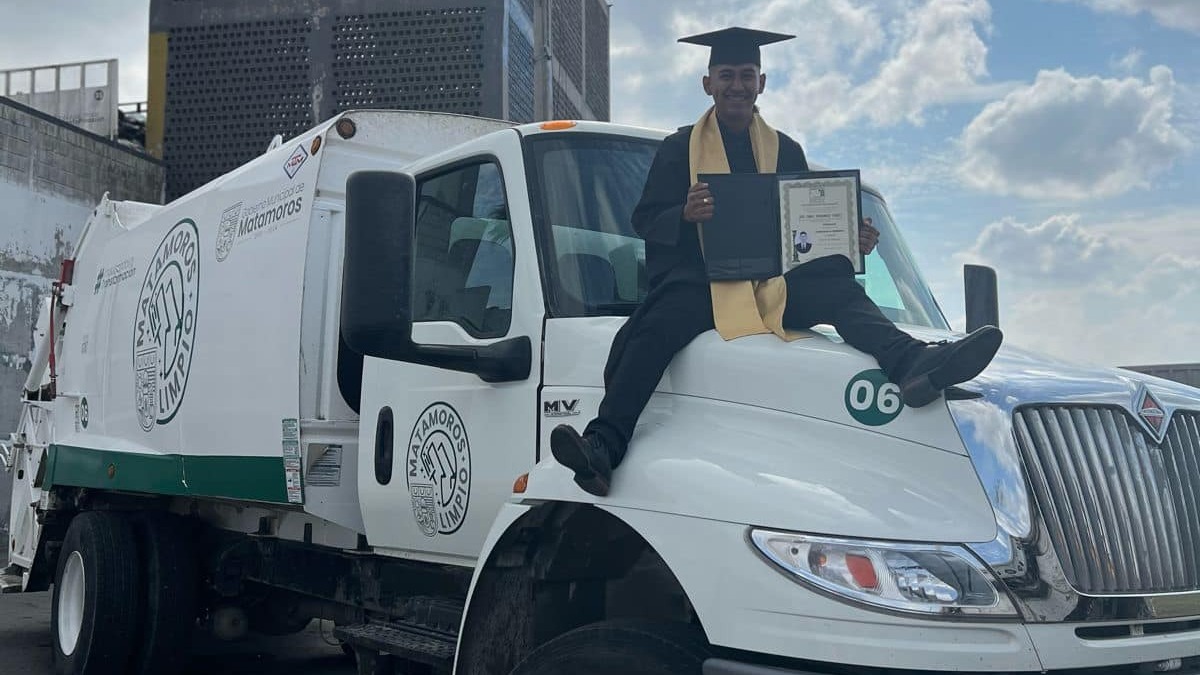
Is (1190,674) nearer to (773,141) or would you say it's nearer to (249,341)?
(773,141)

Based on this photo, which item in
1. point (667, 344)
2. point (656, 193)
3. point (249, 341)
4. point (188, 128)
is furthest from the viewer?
point (188, 128)

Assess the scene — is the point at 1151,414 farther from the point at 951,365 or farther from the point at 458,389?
the point at 458,389

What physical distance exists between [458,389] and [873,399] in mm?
1738

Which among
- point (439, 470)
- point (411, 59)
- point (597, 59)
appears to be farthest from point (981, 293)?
point (597, 59)

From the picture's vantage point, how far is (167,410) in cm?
653

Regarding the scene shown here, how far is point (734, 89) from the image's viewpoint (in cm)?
376

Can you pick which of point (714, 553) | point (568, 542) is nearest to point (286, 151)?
point (568, 542)

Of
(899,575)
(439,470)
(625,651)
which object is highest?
(439,470)

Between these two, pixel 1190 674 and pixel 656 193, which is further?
pixel 656 193

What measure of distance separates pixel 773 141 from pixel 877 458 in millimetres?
1297

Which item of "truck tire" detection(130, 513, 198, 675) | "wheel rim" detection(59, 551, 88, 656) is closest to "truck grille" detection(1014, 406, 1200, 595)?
"truck tire" detection(130, 513, 198, 675)

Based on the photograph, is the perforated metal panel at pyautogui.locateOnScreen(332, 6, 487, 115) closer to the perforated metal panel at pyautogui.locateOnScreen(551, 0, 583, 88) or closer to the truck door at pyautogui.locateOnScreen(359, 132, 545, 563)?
the perforated metal panel at pyautogui.locateOnScreen(551, 0, 583, 88)

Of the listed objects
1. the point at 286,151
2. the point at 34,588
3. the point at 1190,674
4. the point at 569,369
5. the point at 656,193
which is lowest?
the point at 34,588

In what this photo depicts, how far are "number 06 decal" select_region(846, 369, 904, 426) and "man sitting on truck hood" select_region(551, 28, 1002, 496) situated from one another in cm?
3
